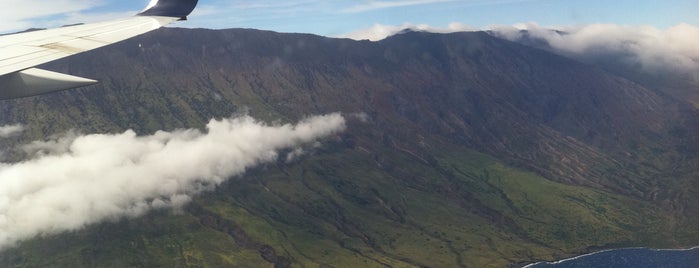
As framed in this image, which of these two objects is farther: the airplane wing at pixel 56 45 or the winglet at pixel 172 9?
the winglet at pixel 172 9

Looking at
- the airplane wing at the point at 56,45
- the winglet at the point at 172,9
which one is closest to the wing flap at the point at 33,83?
the airplane wing at the point at 56,45

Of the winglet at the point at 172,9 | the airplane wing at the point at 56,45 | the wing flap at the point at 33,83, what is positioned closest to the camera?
the wing flap at the point at 33,83

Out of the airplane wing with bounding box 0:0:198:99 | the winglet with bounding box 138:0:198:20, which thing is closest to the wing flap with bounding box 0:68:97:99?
the airplane wing with bounding box 0:0:198:99

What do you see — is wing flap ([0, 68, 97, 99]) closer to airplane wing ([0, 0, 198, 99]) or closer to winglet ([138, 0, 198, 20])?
airplane wing ([0, 0, 198, 99])

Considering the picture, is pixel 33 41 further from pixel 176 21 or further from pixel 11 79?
pixel 176 21

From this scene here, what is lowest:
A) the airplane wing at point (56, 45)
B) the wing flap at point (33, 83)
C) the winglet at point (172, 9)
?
the wing flap at point (33, 83)

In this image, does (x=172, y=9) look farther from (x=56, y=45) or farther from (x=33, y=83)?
(x=33, y=83)

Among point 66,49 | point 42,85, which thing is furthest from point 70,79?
point 66,49

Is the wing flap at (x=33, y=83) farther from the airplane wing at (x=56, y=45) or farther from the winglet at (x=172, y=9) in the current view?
the winglet at (x=172, y=9)
